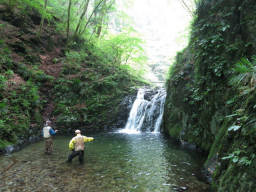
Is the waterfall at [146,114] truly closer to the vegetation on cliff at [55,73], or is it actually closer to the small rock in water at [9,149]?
the vegetation on cliff at [55,73]

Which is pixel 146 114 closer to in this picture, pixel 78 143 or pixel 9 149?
pixel 78 143

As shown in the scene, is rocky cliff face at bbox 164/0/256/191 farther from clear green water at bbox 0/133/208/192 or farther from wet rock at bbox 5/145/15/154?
wet rock at bbox 5/145/15/154

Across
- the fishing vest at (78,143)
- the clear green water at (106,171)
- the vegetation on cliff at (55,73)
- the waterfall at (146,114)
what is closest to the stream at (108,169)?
the clear green water at (106,171)

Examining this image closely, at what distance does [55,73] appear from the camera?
15883 millimetres

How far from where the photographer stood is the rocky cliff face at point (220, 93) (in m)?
4.05

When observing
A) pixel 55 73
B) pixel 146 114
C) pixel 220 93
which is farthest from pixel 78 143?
pixel 55 73

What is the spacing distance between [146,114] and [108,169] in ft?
31.3

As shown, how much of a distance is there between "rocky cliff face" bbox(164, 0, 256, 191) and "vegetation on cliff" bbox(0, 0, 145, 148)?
725 cm

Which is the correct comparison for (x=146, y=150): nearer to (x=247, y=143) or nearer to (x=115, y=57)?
(x=247, y=143)

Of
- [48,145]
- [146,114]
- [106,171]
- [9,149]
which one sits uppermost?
[146,114]

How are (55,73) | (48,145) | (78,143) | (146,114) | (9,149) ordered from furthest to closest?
(55,73)
(146,114)
(48,145)
(9,149)
(78,143)

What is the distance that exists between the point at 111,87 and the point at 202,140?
10.3 m

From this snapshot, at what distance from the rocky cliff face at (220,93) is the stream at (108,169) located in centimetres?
100

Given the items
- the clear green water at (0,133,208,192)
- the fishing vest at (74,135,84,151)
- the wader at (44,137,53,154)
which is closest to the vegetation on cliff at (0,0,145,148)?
the wader at (44,137,53,154)
